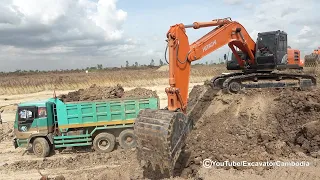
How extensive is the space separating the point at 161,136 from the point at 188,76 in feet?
7.19

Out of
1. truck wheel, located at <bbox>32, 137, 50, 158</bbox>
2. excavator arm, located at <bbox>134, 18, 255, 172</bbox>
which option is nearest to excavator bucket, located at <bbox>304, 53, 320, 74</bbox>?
excavator arm, located at <bbox>134, 18, 255, 172</bbox>

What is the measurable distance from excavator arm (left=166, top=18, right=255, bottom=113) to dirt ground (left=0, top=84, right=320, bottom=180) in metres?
1.58

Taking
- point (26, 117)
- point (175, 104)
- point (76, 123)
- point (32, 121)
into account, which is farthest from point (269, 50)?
→ point (26, 117)

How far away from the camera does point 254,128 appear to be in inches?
360

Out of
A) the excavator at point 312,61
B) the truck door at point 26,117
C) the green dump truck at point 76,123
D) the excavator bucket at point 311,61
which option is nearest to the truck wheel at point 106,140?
the green dump truck at point 76,123

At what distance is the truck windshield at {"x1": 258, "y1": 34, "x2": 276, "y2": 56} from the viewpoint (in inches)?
447

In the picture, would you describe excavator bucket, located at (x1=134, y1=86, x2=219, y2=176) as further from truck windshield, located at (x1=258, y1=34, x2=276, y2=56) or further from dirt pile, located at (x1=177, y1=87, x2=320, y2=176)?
truck windshield, located at (x1=258, y1=34, x2=276, y2=56)

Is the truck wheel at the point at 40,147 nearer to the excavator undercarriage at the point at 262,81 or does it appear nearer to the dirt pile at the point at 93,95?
the dirt pile at the point at 93,95

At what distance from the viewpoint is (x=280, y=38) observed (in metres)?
11.6

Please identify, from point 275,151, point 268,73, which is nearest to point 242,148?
point 275,151

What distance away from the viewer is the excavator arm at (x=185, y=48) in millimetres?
7691

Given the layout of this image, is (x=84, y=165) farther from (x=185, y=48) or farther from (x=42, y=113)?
(x=185, y=48)

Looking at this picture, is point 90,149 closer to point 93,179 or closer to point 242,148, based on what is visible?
point 93,179

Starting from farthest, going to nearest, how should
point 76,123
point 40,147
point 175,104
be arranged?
point 76,123
point 40,147
point 175,104
